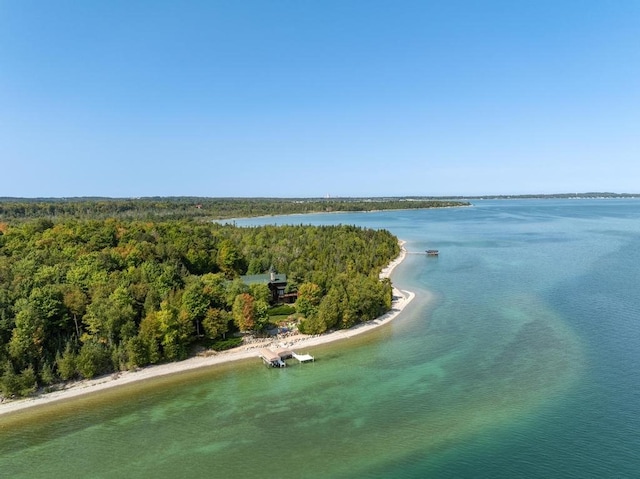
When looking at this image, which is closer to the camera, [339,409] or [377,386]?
[339,409]

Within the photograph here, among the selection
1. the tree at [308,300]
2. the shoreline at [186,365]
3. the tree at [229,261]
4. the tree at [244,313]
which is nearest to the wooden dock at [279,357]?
the shoreline at [186,365]

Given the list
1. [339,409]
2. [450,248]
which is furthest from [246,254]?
[450,248]

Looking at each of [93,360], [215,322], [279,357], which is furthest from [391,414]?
[93,360]

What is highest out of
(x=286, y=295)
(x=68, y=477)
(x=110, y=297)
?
(x=110, y=297)

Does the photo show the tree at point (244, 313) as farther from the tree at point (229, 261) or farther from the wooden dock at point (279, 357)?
the tree at point (229, 261)

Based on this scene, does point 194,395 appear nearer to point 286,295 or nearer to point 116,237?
point 286,295

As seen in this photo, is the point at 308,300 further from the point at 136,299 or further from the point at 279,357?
the point at 136,299
